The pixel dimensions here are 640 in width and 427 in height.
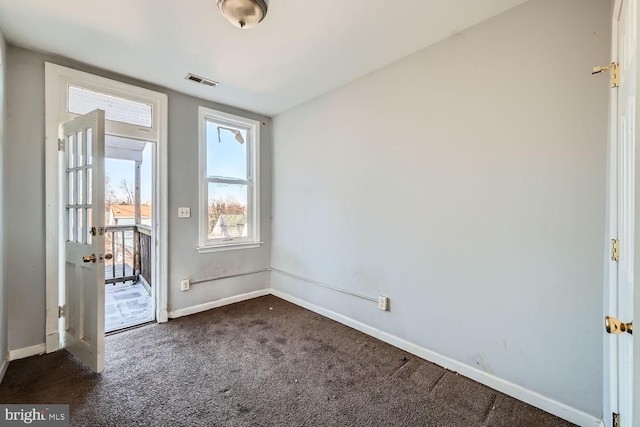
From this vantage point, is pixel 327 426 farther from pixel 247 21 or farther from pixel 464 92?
pixel 247 21

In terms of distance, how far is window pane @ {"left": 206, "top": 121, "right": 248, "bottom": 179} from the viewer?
3.42m

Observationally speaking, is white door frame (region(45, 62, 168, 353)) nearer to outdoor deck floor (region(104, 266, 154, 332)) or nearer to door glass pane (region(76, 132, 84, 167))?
door glass pane (region(76, 132, 84, 167))

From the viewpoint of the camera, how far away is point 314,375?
2.03 m

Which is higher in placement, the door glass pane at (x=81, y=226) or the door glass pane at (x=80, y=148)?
the door glass pane at (x=80, y=148)

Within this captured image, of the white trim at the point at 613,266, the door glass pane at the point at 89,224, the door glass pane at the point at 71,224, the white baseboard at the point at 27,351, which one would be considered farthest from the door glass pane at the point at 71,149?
the white trim at the point at 613,266

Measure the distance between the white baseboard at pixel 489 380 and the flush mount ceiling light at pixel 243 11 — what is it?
267 centimetres

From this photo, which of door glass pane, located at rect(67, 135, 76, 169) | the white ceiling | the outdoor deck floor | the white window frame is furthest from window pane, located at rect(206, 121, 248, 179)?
the outdoor deck floor

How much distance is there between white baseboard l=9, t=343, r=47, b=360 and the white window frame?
4.88ft

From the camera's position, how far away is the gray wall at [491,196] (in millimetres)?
1548

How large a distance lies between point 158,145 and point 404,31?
2592 millimetres

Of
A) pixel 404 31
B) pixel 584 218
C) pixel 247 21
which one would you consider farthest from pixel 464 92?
pixel 247 21

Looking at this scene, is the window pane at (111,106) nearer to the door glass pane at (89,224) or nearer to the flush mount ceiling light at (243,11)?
the door glass pane at (89,224)

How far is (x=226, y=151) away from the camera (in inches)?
140

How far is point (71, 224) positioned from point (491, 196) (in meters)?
3.31
